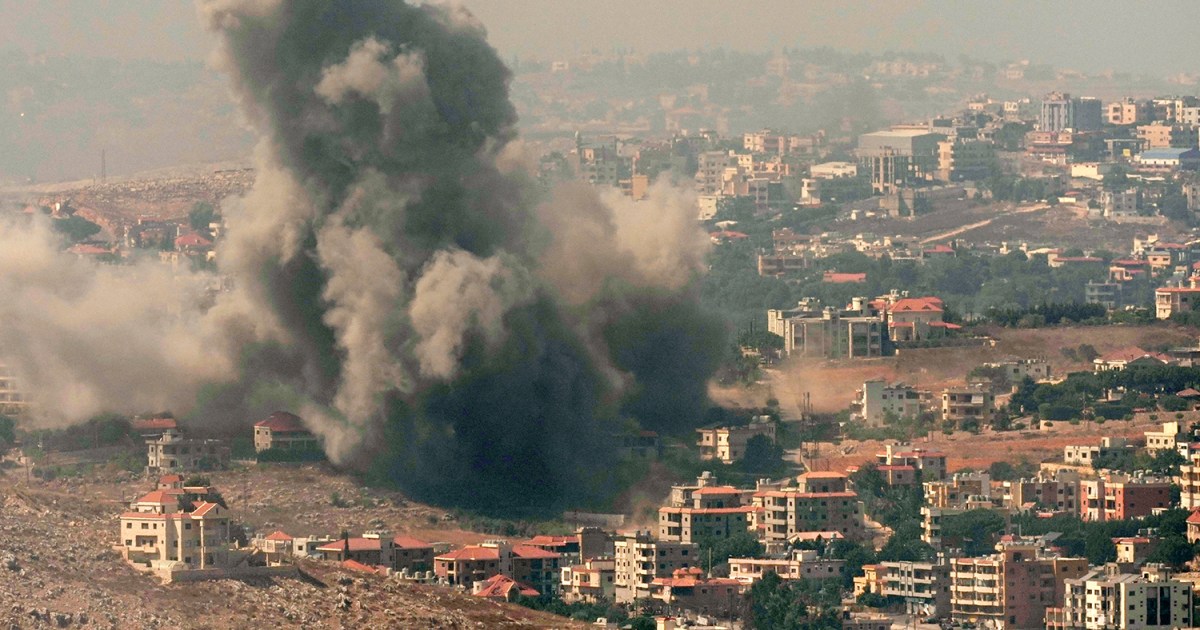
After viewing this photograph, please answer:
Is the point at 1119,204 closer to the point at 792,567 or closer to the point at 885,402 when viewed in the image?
the point at 885,402

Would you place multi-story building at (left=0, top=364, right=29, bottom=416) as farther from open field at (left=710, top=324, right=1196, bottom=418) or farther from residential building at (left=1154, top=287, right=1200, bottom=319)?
residential building at (left=1154, top=287, right=1200, bottom=319)

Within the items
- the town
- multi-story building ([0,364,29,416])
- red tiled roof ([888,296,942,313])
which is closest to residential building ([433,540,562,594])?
the town

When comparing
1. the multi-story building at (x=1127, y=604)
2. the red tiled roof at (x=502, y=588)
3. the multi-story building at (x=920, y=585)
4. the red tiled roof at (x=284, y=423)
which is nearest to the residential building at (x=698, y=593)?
the red tiled roof at (x=502, y=588)

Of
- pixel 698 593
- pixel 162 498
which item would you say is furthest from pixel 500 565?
pixel 162 498

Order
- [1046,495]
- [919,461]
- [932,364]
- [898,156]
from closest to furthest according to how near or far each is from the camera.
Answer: [1046,495]
[919,461]
[932,364]
[898,156]

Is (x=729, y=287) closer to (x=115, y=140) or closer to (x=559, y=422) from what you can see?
(x=115, y=140)
